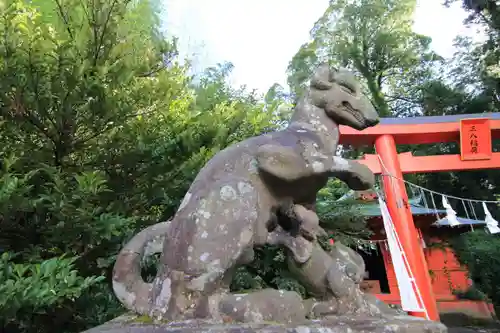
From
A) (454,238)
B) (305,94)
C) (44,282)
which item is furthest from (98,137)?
(454,238)

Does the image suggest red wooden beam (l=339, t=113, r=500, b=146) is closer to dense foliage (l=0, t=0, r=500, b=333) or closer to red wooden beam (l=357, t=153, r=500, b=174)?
red wooden beam (l=357, t=153, r=500, b=174)

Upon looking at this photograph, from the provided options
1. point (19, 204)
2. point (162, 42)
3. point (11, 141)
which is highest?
point (162, 42)

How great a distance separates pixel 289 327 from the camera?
4.56ft

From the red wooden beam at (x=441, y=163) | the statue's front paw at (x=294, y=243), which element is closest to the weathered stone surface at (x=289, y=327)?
the statue's front paw at (x=294, y=243)

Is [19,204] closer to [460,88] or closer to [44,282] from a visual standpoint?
[44,282]

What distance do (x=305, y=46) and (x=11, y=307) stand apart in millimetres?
16206

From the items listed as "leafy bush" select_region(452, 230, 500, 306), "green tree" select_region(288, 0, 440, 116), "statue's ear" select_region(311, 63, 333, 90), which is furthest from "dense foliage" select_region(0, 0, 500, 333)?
"green tree" select_region(288, 0, 440, 116)

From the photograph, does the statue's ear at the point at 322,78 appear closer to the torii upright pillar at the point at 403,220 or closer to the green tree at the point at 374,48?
the torii upright pillar at the point at 403,220

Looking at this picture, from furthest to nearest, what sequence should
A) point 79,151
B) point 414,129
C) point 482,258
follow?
point 482,258
point 414,129
point 79,151

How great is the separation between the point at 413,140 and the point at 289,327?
18.1 feet

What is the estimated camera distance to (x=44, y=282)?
2008mm

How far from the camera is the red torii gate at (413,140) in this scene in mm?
5730

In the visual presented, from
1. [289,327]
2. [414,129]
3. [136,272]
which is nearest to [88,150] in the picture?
[136,272]

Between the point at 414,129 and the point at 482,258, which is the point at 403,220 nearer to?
the point at 414,129
